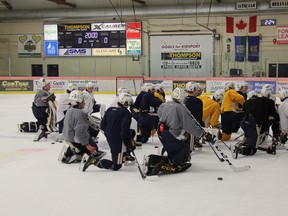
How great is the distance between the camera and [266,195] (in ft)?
16.6

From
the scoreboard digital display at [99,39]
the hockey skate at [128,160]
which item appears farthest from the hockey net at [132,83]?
the hockey skate at [128,160]

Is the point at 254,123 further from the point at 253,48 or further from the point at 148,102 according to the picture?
the point at 253,48

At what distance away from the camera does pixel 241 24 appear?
973 inches

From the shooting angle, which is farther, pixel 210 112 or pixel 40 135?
pixel 40 135

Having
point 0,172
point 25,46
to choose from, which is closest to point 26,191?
point 0,172

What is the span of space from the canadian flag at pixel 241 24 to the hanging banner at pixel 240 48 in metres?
0.56

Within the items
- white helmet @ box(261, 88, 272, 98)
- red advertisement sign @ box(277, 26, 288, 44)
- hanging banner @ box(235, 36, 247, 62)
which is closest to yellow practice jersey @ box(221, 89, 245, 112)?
white helmet @ box(261, 88, 272, 98)

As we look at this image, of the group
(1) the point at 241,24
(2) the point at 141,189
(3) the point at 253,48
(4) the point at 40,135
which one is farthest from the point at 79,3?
(2) the point at 141,189

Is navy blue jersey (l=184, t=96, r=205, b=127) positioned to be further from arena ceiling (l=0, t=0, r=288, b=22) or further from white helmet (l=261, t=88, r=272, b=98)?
arena ceiling (l=0, t=0, r=288, b=22)

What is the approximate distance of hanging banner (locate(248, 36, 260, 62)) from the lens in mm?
24031

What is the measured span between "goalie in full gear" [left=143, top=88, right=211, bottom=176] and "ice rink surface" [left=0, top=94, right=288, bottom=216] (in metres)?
0.18

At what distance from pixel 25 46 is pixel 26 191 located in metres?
24.3

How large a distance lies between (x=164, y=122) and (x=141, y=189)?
118 cm

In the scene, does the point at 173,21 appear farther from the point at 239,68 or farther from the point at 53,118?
the point at 53,118
